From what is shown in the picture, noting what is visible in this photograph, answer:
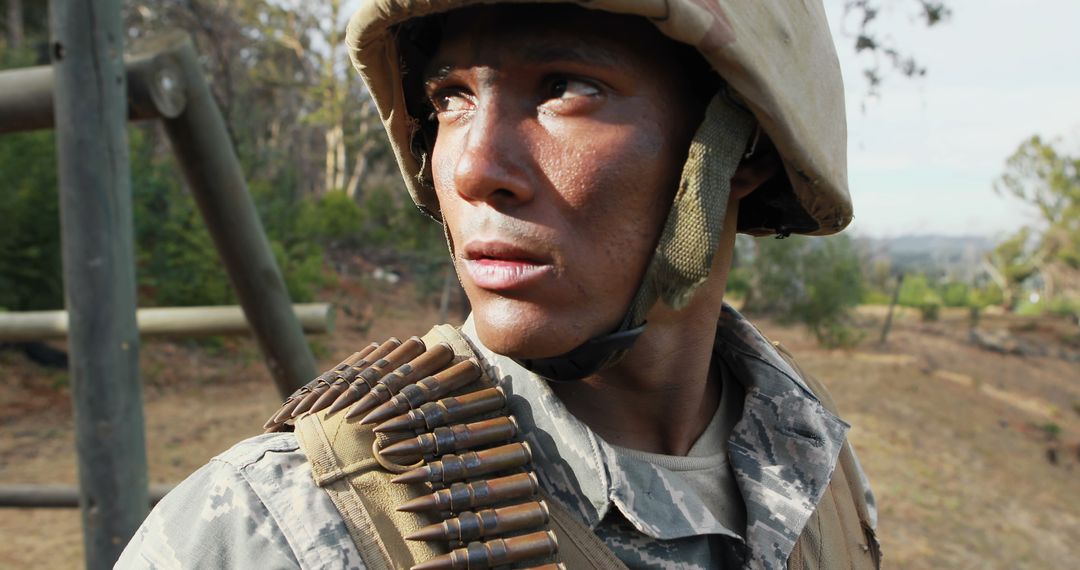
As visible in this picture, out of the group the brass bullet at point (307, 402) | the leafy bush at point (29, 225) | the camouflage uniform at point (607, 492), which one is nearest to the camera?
the camouflage uniform at point (607, 492)

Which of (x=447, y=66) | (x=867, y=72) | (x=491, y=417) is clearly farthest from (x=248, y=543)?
(x=867, y=72)

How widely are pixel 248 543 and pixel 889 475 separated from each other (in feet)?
31.2

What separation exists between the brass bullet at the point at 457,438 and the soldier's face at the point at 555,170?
14 cm

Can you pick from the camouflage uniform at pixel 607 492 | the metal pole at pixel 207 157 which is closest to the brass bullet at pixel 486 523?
the camouflage uniform at pixel 607 492

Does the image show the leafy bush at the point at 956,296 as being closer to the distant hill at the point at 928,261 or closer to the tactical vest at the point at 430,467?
the distant hill at the point at 928,261

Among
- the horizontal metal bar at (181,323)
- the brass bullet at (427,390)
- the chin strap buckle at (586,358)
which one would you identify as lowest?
the horizontal metal bar at (181,323)

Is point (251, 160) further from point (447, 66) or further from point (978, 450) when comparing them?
point (447, 66)

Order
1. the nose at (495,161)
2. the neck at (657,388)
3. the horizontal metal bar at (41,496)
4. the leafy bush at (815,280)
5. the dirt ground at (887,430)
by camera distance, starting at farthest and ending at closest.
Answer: the leafy bush at (815,280)
the dirt ground at (887,430)
the horizontal metal bar at (41,496)
the neck at (657,388)
the nose at (495,161)

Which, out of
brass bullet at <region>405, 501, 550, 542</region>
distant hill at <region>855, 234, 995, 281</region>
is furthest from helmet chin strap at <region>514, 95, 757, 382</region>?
distant hill at <region>855, 234, 995, 281</region>

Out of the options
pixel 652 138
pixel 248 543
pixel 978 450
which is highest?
pixel 652 138

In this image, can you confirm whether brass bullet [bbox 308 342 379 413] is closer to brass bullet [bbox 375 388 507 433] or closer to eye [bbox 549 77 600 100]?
brass bullet [bbox 375 388 507 433]

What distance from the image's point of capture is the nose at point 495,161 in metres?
1.30

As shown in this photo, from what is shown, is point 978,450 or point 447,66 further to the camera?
point 978,450

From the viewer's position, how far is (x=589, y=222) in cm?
134
